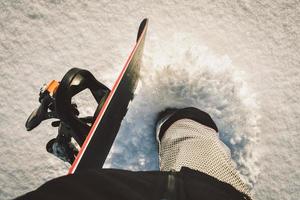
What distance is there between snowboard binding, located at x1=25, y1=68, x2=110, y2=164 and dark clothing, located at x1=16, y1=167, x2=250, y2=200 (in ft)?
0.92

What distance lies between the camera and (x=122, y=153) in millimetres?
995

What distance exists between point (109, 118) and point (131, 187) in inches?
12.8

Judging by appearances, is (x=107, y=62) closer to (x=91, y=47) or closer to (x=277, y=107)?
(x=91, y=47)

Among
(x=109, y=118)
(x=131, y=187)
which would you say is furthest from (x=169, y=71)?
(x=131, y=187)

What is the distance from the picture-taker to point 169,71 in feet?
3.04

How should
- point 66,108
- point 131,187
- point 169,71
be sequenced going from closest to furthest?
point 131,187
point 66,108
point 169,71

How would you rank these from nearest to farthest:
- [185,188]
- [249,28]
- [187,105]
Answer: [185,188], [187,105], [249,28]

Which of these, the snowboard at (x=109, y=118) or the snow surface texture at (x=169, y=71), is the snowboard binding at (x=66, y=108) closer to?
the snowboard at (x=109, y=118)

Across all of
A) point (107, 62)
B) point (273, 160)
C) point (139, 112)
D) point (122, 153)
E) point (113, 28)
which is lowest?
point (273, 160)

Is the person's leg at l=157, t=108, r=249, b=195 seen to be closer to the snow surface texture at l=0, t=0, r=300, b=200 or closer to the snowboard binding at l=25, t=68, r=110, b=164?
the snow surface texture at l=0, t=0, r=300, b=200

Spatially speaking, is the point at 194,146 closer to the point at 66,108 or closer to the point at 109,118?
the point at 109,118

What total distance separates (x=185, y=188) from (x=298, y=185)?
80cm

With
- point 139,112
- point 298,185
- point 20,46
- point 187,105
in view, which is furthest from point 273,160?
point 20,46

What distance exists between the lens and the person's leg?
67 cm
